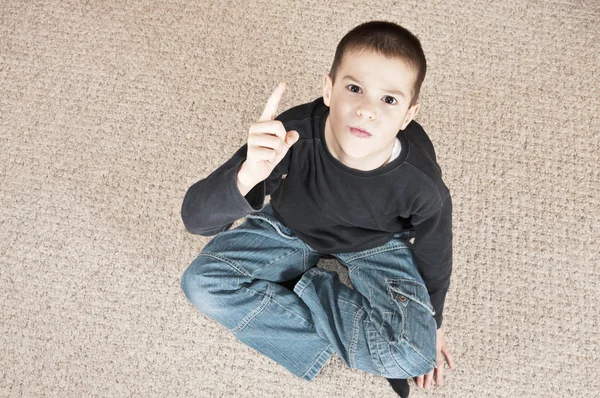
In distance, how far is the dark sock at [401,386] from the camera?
0.96 metres

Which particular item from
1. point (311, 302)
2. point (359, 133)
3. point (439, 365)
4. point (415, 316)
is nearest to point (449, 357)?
point (439, 365)

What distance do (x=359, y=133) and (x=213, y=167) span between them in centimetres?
46

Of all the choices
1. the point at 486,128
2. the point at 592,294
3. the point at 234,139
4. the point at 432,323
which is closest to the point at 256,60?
the point at 234,139

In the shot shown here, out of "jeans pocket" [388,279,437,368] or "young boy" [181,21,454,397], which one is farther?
"jeans pocket" [388,279,437,368]

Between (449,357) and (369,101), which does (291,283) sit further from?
(369,101)

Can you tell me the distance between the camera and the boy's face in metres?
0.72

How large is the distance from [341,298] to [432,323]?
0.15 m

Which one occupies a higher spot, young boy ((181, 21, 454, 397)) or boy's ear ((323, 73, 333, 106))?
boy's ear ((323, 73, 333, 106))

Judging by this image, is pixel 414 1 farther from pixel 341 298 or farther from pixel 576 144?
pixel 341 298

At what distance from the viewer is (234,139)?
3.73 ft

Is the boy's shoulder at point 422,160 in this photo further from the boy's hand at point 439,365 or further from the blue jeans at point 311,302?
the boy's hand at point 439,365

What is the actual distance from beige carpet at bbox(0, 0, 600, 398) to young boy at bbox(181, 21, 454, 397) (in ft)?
0.36

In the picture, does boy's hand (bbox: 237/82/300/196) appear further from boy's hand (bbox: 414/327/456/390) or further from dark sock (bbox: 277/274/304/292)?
boy's hand (bbox: 414/327/456/390)

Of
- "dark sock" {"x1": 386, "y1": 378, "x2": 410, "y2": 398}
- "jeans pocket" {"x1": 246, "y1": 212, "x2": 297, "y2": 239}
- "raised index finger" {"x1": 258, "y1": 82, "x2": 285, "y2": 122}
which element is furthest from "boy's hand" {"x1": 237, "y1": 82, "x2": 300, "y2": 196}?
"dark sock" {"x1": 386, "y1": 378, "x2": 410, "y2": 398}
